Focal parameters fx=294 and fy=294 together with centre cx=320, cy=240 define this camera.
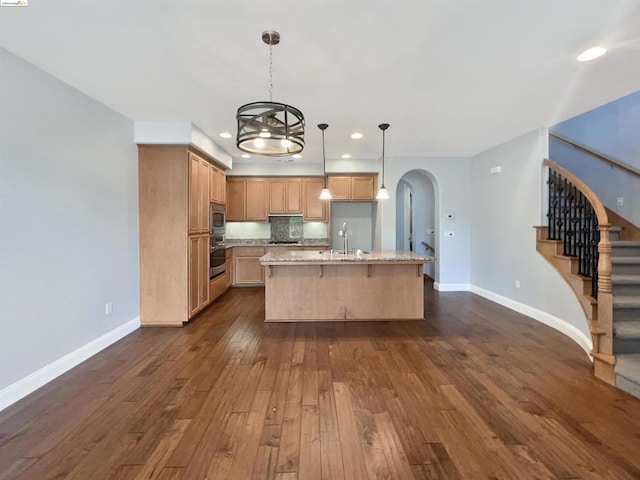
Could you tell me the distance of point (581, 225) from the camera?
3.24 m

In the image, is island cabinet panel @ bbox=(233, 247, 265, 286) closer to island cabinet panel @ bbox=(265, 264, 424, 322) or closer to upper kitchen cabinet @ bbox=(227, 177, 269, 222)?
upper kitchen cabinet @ bbox=(227, 177, 269, 222)

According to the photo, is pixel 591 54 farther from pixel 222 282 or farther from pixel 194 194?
pixel 222 282

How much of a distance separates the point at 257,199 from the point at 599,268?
5.45 m

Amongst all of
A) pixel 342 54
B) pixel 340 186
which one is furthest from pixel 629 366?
pixel 340 186

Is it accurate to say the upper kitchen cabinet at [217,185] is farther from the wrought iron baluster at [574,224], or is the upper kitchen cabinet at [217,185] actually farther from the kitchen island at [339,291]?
the wrought iron baluster at [574,224]

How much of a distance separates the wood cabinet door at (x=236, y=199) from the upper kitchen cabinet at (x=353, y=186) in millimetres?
1872

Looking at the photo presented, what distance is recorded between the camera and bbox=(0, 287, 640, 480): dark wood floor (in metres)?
1.60

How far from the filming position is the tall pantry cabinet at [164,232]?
385cm

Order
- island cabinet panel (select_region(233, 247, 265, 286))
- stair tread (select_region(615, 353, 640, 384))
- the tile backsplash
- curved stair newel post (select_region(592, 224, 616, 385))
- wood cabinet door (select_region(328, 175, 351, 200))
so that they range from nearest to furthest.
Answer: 1. stair tread (select_region(615, 353, 640, 384))
2. curved stair newel post (select_region(592, 224, 616, 385))
3. wood cabinet door (select_region(328, 175, 351, 200))
4. island cabinet panel (select_region(233, 247, 265, 286))
5. the tile backsplash

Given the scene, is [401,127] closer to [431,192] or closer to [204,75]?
[204,75]

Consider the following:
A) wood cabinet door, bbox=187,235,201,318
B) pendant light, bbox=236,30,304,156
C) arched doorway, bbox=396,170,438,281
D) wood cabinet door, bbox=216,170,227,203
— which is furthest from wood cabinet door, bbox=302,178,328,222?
pendant light, bbox=236,30,304,156

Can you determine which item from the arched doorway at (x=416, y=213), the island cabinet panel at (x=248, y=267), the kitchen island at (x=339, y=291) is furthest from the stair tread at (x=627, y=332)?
the island cabinet panel at (x=248, y=267)

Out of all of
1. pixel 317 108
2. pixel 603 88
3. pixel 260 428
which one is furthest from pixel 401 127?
pixel 260 428

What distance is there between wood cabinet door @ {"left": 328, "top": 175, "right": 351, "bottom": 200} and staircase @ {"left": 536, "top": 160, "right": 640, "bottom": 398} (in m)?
3.31
